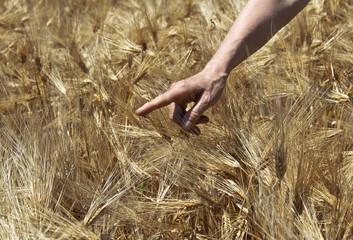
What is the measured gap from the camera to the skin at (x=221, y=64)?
1.09 metres

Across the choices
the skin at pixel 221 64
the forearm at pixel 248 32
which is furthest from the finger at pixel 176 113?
the forearm at pixel 248 32

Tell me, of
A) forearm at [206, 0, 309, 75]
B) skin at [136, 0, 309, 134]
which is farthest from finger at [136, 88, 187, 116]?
forearm at [206, 0, 309, 75]

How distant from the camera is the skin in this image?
1087mm

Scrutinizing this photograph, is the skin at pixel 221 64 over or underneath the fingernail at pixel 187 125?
over

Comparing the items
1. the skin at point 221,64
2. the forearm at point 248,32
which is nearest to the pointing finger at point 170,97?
the skin at point 221,64

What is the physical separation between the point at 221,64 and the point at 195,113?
139 mm

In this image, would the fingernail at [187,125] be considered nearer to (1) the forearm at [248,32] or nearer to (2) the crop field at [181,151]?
(2) the crop field at [181,151]

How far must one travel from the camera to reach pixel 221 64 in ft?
3.67

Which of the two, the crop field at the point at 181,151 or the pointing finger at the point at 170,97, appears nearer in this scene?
the crop field at the point at 181,151

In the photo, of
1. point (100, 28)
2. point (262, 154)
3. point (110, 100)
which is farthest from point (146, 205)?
point (100, 28)

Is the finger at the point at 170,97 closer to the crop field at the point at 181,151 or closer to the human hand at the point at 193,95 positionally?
the human hand at the point at 193,95

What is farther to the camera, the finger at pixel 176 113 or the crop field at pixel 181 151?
the finger at pixel 176 113

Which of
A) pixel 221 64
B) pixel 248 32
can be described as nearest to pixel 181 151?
pixel 221 64

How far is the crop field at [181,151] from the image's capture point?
3.11ft
